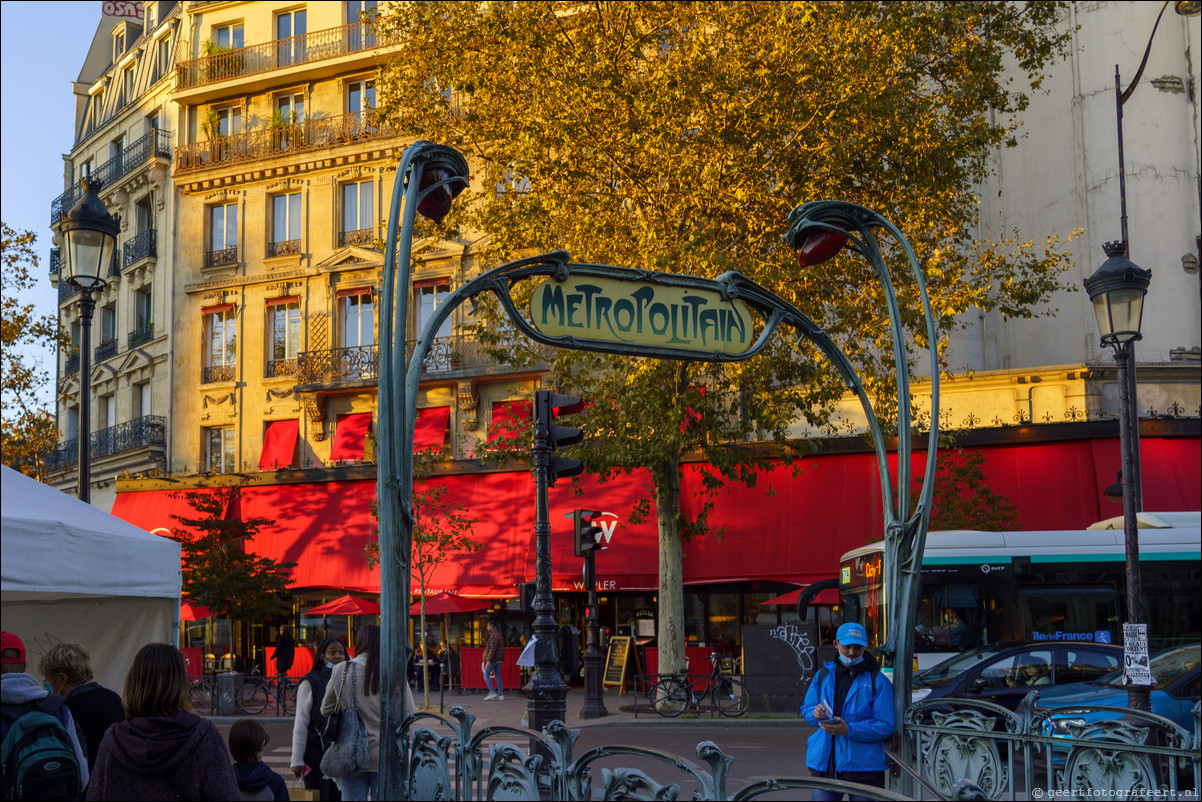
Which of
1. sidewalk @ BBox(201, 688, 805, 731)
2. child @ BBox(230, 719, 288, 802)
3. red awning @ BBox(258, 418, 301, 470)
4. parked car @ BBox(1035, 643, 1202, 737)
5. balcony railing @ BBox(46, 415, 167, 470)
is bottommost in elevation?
sidewalk @ BBox(201, 688, 805, 731)

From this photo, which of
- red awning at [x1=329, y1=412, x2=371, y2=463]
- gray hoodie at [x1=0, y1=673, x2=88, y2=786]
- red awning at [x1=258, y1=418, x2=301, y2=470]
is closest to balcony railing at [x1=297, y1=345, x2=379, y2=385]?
red awning at [x1=329, y1=412, x2=371, y2=463]

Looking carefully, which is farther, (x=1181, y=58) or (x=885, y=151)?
(x=1181, y=58)

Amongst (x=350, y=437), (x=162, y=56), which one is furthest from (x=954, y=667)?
(x=162, y=56)

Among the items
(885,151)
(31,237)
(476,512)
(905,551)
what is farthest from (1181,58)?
(31,237)

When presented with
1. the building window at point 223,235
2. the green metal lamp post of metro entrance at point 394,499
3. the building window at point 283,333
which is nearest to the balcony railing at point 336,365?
the building window at point 283,333

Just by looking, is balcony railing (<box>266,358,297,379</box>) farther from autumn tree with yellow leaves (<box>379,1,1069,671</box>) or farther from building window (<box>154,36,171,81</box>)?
autumn tree with yellow leaves (<box>379,1,1069,671</box>)

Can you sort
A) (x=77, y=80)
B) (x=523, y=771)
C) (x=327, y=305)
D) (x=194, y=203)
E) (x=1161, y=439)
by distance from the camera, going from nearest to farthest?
(x=523, y=771), (x=1161, y=439), (x=327, y=305), (x=194, y=203), (x=77, y=80)

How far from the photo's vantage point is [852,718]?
6.55 meters

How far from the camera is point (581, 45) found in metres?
20.2

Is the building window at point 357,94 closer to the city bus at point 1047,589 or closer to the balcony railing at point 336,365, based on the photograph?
the balcony railing at point 336,365

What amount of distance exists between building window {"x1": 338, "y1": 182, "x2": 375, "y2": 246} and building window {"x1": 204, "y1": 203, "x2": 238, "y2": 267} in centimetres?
354

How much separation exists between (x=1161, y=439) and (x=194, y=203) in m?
26.2

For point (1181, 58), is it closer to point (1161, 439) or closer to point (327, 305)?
point (1161, 439)

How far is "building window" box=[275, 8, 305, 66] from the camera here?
33.0m
